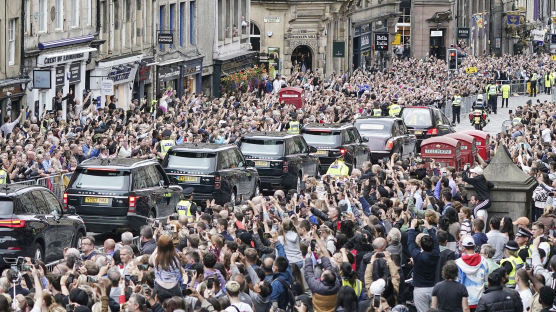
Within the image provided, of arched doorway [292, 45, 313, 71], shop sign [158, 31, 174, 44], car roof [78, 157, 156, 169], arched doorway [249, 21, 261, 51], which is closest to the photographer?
car roof [78, 157, 156, 169]

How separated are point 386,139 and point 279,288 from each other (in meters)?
22.0

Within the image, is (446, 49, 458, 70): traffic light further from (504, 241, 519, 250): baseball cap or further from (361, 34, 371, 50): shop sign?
(504, 241, 519, 250): baseball cap

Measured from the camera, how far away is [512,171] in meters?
22.2

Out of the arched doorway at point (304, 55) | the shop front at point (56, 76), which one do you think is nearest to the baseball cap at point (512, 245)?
the shop front at point (56, 76)

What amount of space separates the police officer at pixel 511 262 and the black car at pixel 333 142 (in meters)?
17.4

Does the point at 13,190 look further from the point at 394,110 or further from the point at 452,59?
the point at 452,59

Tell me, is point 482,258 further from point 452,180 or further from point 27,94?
point 27,94

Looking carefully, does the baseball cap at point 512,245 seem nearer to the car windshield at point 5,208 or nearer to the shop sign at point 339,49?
the car windshield at point 5,208

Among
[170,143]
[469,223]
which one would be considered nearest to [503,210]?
[469,223]

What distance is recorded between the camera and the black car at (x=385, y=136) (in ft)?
121

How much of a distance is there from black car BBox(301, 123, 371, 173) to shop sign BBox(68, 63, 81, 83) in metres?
9.99

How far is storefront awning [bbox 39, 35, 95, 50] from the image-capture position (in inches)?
1572

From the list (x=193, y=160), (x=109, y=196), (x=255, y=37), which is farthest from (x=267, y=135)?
(x=255, y=37)

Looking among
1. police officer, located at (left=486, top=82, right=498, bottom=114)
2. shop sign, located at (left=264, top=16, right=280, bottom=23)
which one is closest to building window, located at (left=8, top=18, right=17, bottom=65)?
police officer, located at (left=486, top=82, right=498, bottom=114)
